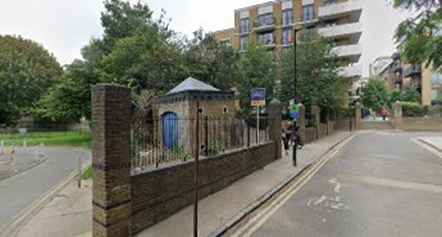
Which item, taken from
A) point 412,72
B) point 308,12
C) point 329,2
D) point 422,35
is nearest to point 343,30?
point 329,2

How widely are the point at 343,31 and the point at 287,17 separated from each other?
9.30 m

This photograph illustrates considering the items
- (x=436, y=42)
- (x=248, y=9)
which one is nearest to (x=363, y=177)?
(x=436, y=42)

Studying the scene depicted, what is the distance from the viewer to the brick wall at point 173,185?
600 centimetres

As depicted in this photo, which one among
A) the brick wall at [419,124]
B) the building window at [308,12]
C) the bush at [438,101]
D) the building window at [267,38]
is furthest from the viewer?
the building window at [267,38]

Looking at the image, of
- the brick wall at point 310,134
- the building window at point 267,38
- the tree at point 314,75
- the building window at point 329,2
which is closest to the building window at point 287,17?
the building window at point 267,38

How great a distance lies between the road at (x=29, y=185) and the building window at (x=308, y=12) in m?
36.4

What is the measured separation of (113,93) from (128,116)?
54 centimetres

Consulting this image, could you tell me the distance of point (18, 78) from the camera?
44.5m

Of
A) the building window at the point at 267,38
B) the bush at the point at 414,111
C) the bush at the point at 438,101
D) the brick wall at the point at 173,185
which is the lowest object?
the brick wall at the point at 173,185

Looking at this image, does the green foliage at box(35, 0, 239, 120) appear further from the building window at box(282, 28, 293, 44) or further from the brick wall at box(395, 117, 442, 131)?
the brick wall at box(395, 117, 442, 131)

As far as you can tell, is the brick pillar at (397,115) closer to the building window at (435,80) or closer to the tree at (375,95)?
the tree at (375,95)

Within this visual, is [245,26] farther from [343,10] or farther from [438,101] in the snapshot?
[438,101]

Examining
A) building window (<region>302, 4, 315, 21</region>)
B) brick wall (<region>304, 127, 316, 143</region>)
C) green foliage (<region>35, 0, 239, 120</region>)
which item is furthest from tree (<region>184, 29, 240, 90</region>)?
building window (<region>302, 4, 315, 21</region>)

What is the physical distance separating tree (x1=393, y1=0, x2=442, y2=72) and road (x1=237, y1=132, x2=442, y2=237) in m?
4.51
